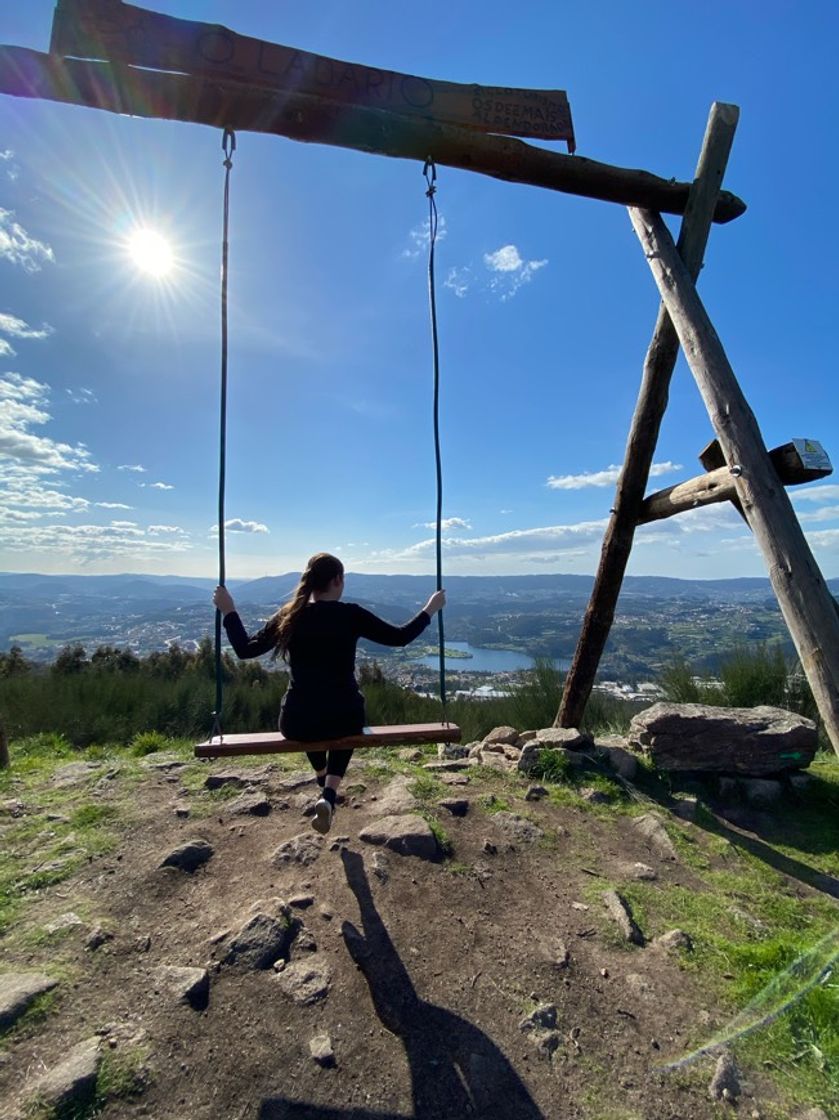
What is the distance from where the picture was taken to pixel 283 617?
11.2 feet

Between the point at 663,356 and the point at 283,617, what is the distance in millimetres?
3427

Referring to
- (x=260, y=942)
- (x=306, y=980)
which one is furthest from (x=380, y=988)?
(x=260, y=942)

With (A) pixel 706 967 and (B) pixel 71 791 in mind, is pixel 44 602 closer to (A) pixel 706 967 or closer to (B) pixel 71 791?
(B) pixel 71 791

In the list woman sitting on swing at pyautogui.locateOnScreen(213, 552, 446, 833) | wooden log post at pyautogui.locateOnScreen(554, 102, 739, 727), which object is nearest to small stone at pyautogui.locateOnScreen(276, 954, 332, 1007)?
woman sitting on swing at pyautogui.locateOnScreen(213, 552, 446, 833)

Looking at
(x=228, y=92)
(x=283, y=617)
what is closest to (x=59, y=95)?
(x=228, y=92)

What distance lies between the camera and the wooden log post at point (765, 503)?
2.64 m

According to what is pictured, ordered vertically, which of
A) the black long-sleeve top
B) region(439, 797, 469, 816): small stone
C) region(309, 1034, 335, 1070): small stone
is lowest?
region(309, 1034, 335, 1070): small stone

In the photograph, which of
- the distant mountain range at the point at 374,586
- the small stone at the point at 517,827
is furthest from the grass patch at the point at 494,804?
the distant mountain range at the point at 374,586

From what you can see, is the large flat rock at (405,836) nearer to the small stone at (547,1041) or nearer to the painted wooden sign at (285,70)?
the small stone at (547,1041)

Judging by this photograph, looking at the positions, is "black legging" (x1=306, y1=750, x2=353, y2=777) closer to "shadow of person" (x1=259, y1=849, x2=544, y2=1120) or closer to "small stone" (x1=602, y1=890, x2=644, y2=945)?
"shadow of person" (x1=259, y1=849, x2=544, y2=1120)

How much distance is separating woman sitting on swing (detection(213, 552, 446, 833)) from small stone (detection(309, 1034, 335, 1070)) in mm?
1141

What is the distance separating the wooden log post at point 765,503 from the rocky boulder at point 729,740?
2433 mm

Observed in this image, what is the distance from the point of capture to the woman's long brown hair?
3372mm

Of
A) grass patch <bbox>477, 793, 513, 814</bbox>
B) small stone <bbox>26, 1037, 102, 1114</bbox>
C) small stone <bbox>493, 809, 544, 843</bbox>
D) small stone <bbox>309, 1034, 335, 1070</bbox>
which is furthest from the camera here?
grass patch <bbox>477, 793, 513, 814</bbox>
